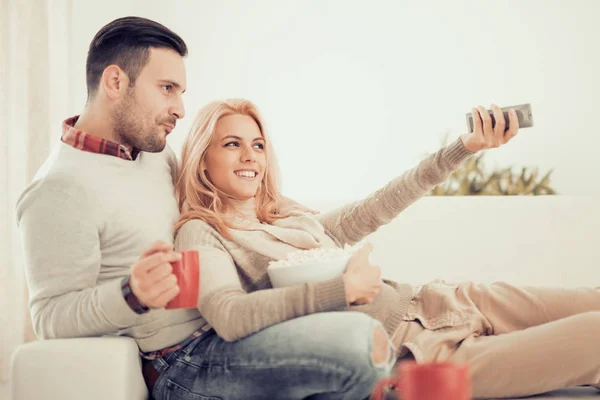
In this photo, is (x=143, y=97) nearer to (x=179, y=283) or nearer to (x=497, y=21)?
(x=179, y=283)

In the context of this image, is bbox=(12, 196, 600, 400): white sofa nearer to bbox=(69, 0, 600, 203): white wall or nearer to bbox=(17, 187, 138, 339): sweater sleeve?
bbox=(17, 187, 138, 339): sweater sleeve

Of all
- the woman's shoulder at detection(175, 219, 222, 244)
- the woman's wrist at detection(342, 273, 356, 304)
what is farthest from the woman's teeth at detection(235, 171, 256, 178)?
the woman's wrist at detection(342, 273, 356, 304)

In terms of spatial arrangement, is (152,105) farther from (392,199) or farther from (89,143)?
(392,199)

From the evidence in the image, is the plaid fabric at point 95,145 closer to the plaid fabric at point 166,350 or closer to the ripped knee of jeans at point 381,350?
the plaid fabric at point 166,350

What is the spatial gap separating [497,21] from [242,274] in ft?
12.2

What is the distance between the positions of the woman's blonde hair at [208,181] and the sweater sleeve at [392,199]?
0.63 feet

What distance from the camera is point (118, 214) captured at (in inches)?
63.9

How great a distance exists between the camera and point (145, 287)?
1331 millimetres

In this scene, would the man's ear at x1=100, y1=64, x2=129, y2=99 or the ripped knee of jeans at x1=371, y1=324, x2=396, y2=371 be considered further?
the man's ear at x1=100, y1=64, x2=129, y2=99

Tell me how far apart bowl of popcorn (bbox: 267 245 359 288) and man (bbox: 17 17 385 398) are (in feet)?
0.79

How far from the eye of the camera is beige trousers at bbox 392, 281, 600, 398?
5.06 feet

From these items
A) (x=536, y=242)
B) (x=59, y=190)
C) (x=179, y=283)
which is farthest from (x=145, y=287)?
(x=536, y=242)

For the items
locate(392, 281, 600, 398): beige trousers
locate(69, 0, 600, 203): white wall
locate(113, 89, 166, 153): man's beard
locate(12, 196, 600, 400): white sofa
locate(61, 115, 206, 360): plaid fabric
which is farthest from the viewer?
locate(69, 0, 600, 203): white wall

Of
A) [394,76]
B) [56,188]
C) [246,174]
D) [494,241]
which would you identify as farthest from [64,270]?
[394,76]
